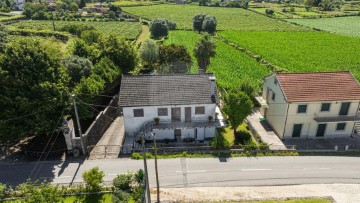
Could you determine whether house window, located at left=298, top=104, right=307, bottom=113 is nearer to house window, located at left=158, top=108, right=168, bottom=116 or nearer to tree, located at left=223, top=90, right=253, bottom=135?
tree, located at left=223, top=90, right=253, bottom=135

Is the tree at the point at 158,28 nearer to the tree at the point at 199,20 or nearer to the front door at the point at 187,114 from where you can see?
the tree at the point at 199,20

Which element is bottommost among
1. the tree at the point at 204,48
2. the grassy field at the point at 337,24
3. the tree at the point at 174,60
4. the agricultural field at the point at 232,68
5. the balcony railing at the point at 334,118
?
the grassy field at the point at 337,24

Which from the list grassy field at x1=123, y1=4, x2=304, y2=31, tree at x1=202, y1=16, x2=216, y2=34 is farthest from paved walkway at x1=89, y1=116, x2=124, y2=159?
grassy field at x1=123, y1=4, x2=304, y2=31

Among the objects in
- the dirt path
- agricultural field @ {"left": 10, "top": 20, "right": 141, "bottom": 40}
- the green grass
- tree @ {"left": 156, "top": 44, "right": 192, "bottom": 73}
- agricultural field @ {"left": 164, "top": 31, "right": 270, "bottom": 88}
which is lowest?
the green grass

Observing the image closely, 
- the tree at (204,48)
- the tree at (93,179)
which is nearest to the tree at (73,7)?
the tree at (204,48)

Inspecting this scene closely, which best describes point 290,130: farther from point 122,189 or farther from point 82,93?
point 82,93

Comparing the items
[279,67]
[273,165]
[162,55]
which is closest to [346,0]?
[279,67]
